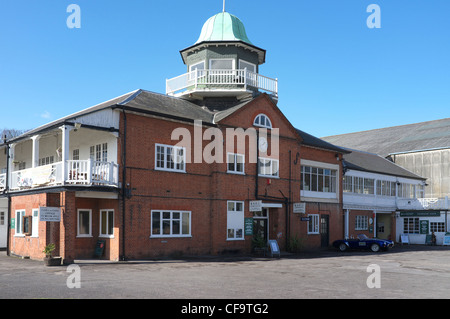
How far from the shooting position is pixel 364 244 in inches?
1156

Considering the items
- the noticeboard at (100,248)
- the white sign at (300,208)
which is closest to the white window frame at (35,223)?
the noticeboard at (100,248)

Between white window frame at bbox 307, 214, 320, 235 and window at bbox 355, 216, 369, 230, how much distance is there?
541 centimetres

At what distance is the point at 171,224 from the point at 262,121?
27.4ft

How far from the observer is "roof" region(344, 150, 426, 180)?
119 ft

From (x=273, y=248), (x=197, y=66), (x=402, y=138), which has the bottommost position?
(x=273, y=248)

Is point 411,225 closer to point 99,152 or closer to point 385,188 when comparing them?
point 385,188

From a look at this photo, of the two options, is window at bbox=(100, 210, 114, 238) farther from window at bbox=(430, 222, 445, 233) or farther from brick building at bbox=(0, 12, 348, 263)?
window at bbox=(430, 222, 445, 233)

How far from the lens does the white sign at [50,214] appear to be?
1891cm

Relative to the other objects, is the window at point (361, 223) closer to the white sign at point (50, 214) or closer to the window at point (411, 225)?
the window at point (411, 225)

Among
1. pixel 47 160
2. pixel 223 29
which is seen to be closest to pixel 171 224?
pixel 47 160

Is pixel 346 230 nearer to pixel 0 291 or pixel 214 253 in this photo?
pixel 214 253

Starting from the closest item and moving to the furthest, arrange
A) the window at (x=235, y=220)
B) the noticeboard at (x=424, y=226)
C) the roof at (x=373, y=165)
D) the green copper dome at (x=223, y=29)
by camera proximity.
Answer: the window at (x=235, y=220) → the green copper dome at (x=223, y=29) → the roof at (x=373, y=165) → the noticeboard at (x=424, y=226)

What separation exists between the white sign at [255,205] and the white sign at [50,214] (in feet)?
34.0

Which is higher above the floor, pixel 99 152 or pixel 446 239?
pixel 99 152
